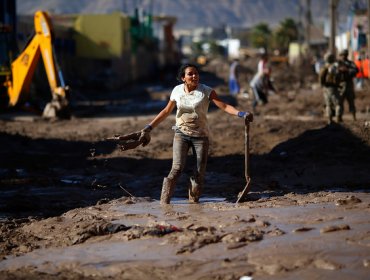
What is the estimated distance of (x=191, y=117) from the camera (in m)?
10.1

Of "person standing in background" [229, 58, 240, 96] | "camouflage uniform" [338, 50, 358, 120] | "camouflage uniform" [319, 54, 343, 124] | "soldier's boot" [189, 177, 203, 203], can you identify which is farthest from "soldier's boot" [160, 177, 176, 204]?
"person standing in background" [229, 58, 240, 96]

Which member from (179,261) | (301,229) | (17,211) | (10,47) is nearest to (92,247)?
(179,261)

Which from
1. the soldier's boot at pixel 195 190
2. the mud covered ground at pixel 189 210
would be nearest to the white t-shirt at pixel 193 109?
the soldier's boot at pixel 195 190

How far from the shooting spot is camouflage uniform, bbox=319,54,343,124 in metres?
19.4

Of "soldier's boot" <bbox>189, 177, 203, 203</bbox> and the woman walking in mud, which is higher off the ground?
the woman walking in mud

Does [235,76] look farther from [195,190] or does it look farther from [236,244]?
[236,244]

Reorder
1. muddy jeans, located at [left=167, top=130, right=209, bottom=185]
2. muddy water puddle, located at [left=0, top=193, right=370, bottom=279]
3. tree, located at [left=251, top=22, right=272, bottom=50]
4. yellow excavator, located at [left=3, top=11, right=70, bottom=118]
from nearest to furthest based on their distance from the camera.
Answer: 1. muddy water puddle, located at [left=0, top=193, right=370, bottom=279]
2. muddy jeans, located at [left=167, top=130, right=209, bottom=185]
3. yellow excavator, located at [left=3, top=11, right=70, bottom=118]
4. tree, located at [left=251, top=22, right=272, bottom=50]

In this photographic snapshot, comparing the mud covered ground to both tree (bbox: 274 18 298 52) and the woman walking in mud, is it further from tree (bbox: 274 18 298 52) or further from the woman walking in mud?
tree (bbox: 274 18 298 52)

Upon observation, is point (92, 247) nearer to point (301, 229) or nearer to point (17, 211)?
point (301, 229)

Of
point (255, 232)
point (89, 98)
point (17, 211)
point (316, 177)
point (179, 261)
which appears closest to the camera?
point (179, 261)

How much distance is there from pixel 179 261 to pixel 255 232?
109 centimetres

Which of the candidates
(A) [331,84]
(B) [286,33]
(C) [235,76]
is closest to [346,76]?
(A) [331,84]

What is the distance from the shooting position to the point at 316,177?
12906mm

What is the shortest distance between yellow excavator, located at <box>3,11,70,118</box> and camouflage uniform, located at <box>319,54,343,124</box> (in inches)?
339
